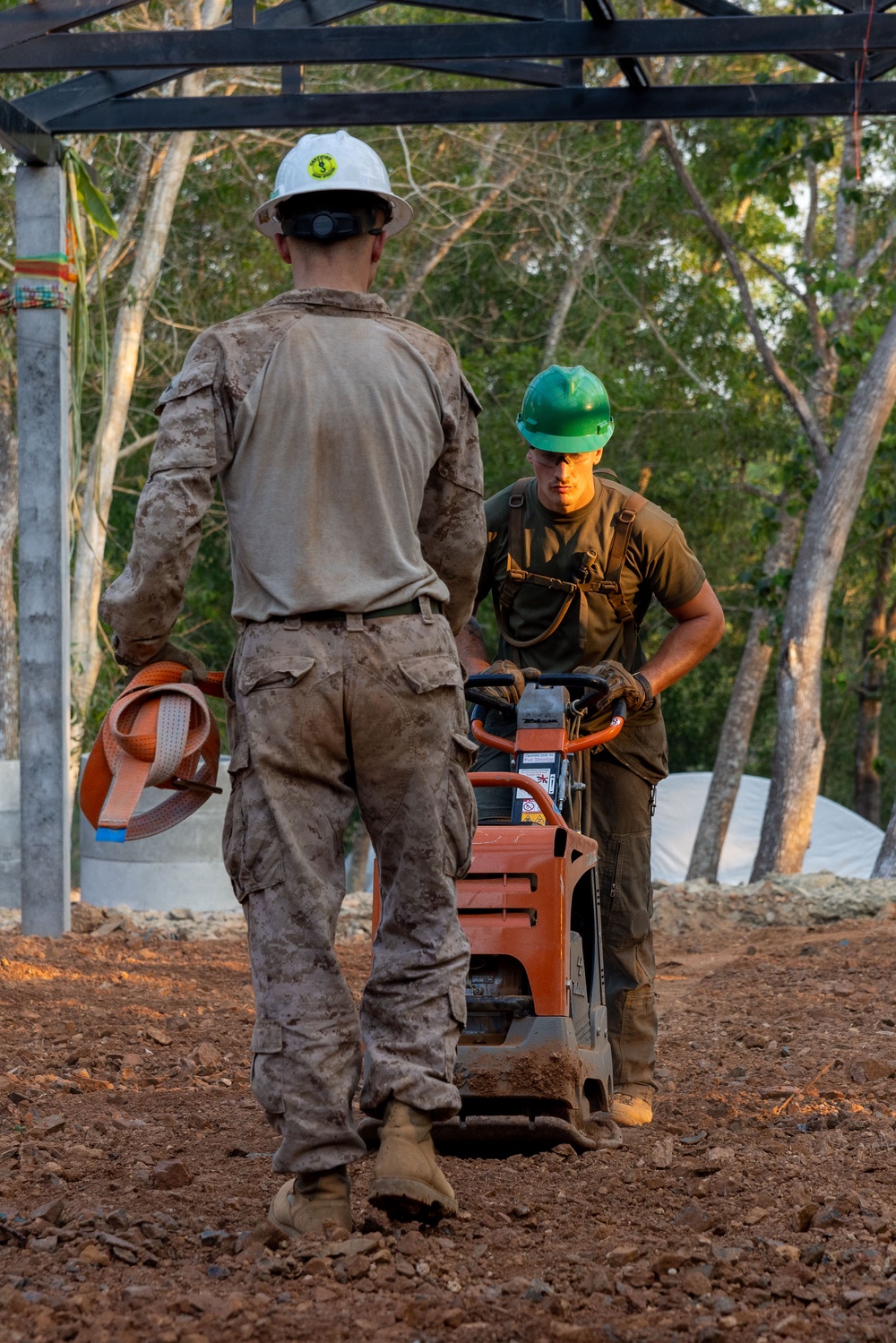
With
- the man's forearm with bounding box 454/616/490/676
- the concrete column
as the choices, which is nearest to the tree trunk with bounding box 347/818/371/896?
the concrete column

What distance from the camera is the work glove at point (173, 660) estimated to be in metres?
3.33

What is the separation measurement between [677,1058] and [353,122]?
461 centimetres

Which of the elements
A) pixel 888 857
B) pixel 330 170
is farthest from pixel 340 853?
pixel 888 857

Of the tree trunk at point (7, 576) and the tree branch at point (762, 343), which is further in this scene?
the tree trunk at point (7, 576)

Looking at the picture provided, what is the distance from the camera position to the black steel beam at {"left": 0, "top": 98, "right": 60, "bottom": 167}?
7379 mm

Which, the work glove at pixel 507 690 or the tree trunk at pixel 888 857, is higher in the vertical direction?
the work glove at pixel 507 690

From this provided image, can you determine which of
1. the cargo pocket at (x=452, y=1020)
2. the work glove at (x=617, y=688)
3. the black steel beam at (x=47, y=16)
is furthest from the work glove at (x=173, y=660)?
the black steel beam at (x=47, y=16)

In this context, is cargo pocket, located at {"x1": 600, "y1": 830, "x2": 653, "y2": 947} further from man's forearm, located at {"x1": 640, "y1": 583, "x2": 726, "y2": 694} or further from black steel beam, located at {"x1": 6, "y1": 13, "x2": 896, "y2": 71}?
black steel beam, located at {"x1": 6, "y1": 13, "x2": 896, "y2": 71}

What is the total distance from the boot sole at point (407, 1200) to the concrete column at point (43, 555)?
5.10 metres

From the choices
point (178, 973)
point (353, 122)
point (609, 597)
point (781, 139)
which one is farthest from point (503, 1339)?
point (781, 139)

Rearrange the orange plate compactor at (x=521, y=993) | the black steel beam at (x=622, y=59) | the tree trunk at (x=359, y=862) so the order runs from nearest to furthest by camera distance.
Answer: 1. the orange plate compactor at (x=521, y=993)
2. the black steel beam at (x=622, y=59)
3. the tree trunk at (x=359, y=862)

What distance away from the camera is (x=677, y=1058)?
5.71 metres

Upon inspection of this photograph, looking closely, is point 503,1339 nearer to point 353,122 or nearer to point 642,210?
point 353,122

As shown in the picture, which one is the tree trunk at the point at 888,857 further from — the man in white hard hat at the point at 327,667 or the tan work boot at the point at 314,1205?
the tan work boot at the point at 314,1205
